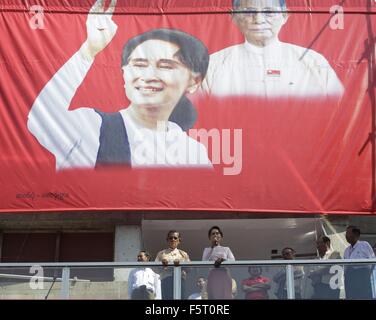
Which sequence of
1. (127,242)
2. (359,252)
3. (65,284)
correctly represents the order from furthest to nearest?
(127,242), (359,252), (65,284)

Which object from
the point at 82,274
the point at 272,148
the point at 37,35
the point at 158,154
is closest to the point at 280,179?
the point at 272,148

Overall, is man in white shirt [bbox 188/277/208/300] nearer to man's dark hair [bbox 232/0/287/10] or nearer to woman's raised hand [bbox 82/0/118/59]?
woman's raised hand [bbox 82/0/118/59]

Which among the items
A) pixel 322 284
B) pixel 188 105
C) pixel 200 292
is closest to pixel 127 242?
pixel 188 105

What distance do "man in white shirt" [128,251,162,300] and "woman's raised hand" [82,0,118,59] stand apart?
13.5 ft

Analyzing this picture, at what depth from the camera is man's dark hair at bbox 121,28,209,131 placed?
9.79m

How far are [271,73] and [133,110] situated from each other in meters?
2.08

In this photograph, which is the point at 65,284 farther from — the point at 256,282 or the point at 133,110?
the point at 133,110

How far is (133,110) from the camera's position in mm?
9828

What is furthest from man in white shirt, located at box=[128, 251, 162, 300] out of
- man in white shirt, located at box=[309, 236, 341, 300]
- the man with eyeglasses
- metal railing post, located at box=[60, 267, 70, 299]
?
the man with eyeglasses

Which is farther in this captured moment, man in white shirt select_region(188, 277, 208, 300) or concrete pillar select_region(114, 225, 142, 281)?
concrete pillar select_region(114, 225, 142, 281)

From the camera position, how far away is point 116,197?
9438mm

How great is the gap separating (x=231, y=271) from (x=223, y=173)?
273cm

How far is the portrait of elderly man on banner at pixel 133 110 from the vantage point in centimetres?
956

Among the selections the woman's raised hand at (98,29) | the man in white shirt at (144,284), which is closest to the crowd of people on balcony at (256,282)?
the man in white shirt at (144,284)
